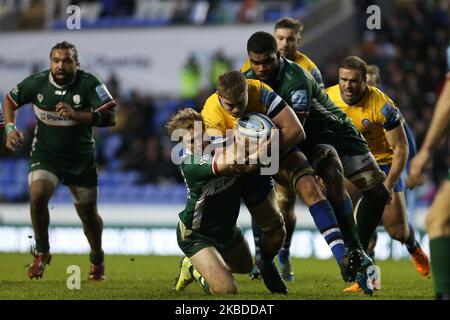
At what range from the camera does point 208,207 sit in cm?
948

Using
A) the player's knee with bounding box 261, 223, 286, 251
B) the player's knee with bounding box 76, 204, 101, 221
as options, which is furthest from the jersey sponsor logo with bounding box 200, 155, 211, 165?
the player's knee with bounding box 76, 204, 101, 221

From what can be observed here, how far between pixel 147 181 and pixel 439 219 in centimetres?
1484

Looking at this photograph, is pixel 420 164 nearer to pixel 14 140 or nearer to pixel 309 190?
pixel 309 190

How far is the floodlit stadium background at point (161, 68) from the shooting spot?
18812 millimetres

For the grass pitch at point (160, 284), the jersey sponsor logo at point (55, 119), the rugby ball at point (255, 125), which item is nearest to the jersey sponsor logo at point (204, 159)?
the rugby ball at point (255, 125)

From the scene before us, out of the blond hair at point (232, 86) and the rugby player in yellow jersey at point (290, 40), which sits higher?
the rugby player in yellow jersey at point (290, 40)

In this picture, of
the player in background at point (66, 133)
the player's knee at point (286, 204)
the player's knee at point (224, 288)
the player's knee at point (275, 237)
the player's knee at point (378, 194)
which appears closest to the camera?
the player's knee at point (224, 288)

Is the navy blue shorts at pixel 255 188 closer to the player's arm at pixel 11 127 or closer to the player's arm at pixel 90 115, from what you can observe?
the player's arm at pixel 90 115

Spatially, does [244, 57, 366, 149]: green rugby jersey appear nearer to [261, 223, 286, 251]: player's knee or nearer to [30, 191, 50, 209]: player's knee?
[261, 223, 286, 251]: player's knee

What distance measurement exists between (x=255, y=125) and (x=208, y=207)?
1044mm

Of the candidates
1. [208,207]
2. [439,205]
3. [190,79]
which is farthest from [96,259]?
[190,79]

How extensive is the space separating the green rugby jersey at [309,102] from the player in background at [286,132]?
0.32 meters

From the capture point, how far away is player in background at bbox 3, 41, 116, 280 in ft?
36.5

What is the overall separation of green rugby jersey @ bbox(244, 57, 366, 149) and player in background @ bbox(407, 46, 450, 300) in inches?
101
